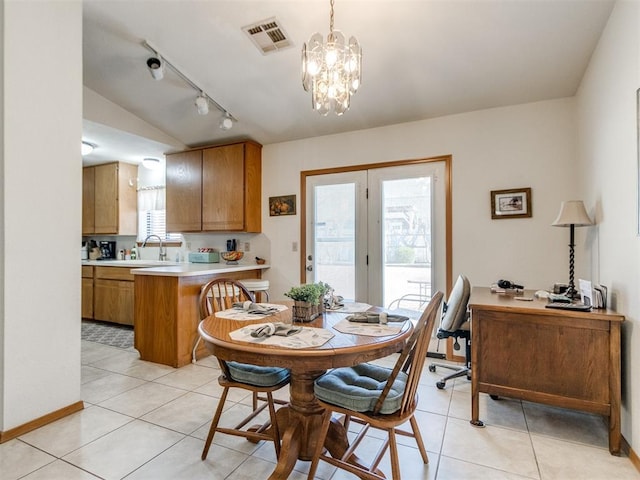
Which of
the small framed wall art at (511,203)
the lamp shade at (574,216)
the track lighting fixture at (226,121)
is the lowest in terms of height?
the lamp shade at (574,216)

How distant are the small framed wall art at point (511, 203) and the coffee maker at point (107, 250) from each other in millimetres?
5662

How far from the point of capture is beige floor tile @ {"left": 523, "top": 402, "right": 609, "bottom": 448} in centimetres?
195

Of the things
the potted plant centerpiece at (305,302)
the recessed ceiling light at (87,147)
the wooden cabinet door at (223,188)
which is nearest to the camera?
the potted plant centerpiece at (305,302)

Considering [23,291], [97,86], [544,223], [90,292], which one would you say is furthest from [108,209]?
[544,223]

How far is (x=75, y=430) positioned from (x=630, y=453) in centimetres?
314

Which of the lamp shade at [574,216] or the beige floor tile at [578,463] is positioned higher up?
the lamp shade at [574,216]

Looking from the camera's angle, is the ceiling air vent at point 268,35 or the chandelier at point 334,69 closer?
the chandelier at point 334,69

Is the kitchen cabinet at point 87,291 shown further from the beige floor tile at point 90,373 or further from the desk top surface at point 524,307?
the desk top surface at point 524,307

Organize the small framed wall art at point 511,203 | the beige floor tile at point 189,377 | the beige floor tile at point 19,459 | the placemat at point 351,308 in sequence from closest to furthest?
A: 1. the beige floor tile at point 19,459
2. the placemat at point 351,308
3. the beige floor tile at point 189,377
4. the small framed wall art at point 511,203

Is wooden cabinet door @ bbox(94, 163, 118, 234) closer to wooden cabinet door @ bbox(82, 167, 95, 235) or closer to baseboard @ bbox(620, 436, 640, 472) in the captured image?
wooden cabinet door @ bbox(82, 167, 95, 235)

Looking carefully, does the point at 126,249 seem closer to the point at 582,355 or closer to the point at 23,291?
the point at 23,291

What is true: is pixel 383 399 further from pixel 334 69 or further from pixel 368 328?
pixel 334 69

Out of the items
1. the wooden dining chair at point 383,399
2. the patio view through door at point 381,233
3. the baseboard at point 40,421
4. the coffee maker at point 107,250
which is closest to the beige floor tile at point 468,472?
the wooden dining chair at point 383,399

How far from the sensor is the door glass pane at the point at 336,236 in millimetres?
3701
